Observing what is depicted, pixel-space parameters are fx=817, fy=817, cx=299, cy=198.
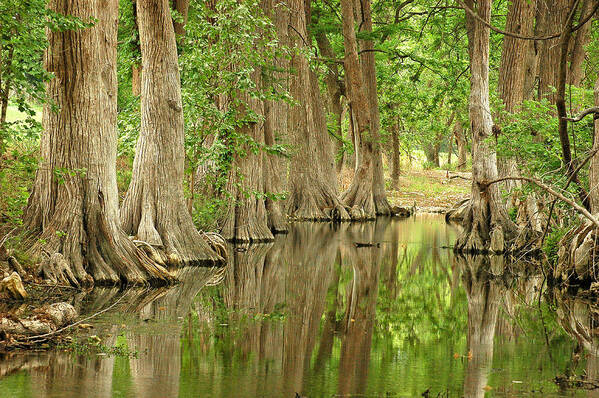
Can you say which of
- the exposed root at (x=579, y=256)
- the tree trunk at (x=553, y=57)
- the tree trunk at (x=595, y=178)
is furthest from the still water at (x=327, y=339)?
the tree trunk at (x=553, y=57)

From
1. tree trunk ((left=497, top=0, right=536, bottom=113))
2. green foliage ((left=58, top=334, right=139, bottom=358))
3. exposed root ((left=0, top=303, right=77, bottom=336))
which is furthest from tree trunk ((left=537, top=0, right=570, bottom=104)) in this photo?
green foliage ((left=58, top=334, right=139, bottom=358))

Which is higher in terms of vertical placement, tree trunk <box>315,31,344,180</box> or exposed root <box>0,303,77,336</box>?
tree trunk <box>315,31,344,180</box>

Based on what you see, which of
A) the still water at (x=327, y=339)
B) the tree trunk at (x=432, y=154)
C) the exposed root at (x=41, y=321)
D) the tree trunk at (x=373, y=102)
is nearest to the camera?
the still water at (x=327, y=339)

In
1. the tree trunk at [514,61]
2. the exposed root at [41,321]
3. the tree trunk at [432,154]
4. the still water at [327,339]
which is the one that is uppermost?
the tree trunk at [432,154]

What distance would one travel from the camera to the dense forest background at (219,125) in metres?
10.6

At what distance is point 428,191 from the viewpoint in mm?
41156

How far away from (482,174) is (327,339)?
10.4 m

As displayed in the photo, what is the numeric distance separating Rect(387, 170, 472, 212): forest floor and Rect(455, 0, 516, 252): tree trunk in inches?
652

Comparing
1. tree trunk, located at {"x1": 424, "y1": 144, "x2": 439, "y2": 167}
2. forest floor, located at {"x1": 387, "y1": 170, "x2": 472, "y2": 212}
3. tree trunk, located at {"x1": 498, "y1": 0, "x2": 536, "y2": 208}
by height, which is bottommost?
forest floor, located at {"x1": 387, "y1": 170, "x2": 472, "y2": 212}

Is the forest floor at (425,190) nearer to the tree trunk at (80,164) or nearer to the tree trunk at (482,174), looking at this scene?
the tree trunk at (482,174)

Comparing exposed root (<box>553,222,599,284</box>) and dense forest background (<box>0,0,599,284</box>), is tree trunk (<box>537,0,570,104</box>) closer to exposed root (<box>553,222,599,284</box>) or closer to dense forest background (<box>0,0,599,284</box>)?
dense forest background (<box>0,0,599,284</box>)

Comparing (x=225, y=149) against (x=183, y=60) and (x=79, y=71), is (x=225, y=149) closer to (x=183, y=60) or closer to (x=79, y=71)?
(x=183, y=60)

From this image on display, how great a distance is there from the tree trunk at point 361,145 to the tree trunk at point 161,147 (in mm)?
13997

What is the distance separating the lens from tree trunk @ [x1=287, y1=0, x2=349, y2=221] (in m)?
26.0
